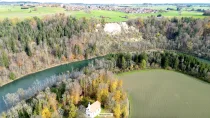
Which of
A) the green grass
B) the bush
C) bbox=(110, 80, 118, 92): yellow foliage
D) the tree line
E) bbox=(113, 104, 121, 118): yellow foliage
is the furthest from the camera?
the green grass

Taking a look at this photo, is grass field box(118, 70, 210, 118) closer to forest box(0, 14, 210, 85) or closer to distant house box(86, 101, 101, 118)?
distant house box(86, 101, 101, 118)

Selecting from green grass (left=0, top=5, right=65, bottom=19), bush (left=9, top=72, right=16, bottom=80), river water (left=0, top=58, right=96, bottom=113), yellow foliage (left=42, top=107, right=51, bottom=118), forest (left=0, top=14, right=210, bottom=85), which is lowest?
river water (left=0, top=58, right=96, bottom=113)

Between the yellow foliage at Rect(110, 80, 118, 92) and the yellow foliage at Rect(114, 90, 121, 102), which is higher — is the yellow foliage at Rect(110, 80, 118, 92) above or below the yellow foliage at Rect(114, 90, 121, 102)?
above

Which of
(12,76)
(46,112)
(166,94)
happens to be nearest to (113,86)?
(166,94)

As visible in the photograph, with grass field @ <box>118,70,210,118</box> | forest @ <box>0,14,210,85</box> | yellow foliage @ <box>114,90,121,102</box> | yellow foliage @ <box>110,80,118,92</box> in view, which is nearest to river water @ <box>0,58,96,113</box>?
forest @ <box>0,14,210,85</box>

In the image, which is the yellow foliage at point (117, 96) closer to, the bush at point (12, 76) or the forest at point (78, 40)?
the bush at point (12, 76)

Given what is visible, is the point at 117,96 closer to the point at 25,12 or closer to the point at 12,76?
the point at 12,76

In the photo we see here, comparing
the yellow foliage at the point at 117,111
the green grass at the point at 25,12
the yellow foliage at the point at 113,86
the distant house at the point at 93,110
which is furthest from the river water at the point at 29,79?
the green grass at the point at 25,12
